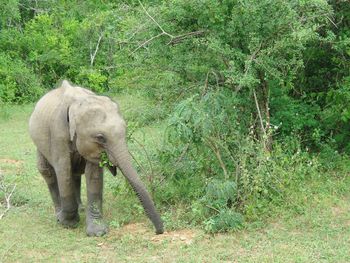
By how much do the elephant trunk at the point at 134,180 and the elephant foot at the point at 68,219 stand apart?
1015 millimetres

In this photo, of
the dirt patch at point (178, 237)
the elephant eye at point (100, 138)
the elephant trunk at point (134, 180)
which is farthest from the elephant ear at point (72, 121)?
the dirt patch at point (178, 237)

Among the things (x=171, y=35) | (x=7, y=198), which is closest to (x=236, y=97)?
(x=171, y=35)

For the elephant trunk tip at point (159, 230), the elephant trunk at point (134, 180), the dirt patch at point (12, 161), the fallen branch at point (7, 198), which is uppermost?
the elephant trunk at point (134, 180)

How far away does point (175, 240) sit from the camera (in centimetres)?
622

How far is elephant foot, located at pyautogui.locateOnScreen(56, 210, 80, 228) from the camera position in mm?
6938

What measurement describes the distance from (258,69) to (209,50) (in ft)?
2.04

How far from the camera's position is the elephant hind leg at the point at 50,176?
745 centimetres

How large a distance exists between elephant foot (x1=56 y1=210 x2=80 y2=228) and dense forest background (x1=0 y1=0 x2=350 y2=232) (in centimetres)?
98

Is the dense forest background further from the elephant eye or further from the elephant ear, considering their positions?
the elephant ear

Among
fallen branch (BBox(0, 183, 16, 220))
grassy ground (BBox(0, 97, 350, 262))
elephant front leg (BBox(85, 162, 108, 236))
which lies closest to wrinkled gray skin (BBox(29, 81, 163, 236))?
elephant front leg (BBox(85, 162, 108, 236))

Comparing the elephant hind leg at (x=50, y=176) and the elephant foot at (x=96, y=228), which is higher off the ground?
the elephant hind leg at (x=50, y=176)

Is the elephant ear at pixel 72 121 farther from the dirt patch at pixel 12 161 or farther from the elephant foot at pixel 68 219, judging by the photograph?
the dirt patch at pixel 12 161

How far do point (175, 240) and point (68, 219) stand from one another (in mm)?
1400

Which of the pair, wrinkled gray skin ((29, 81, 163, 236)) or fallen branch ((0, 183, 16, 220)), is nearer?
wrinkled gray skin ((29, 81, 163, 236))
